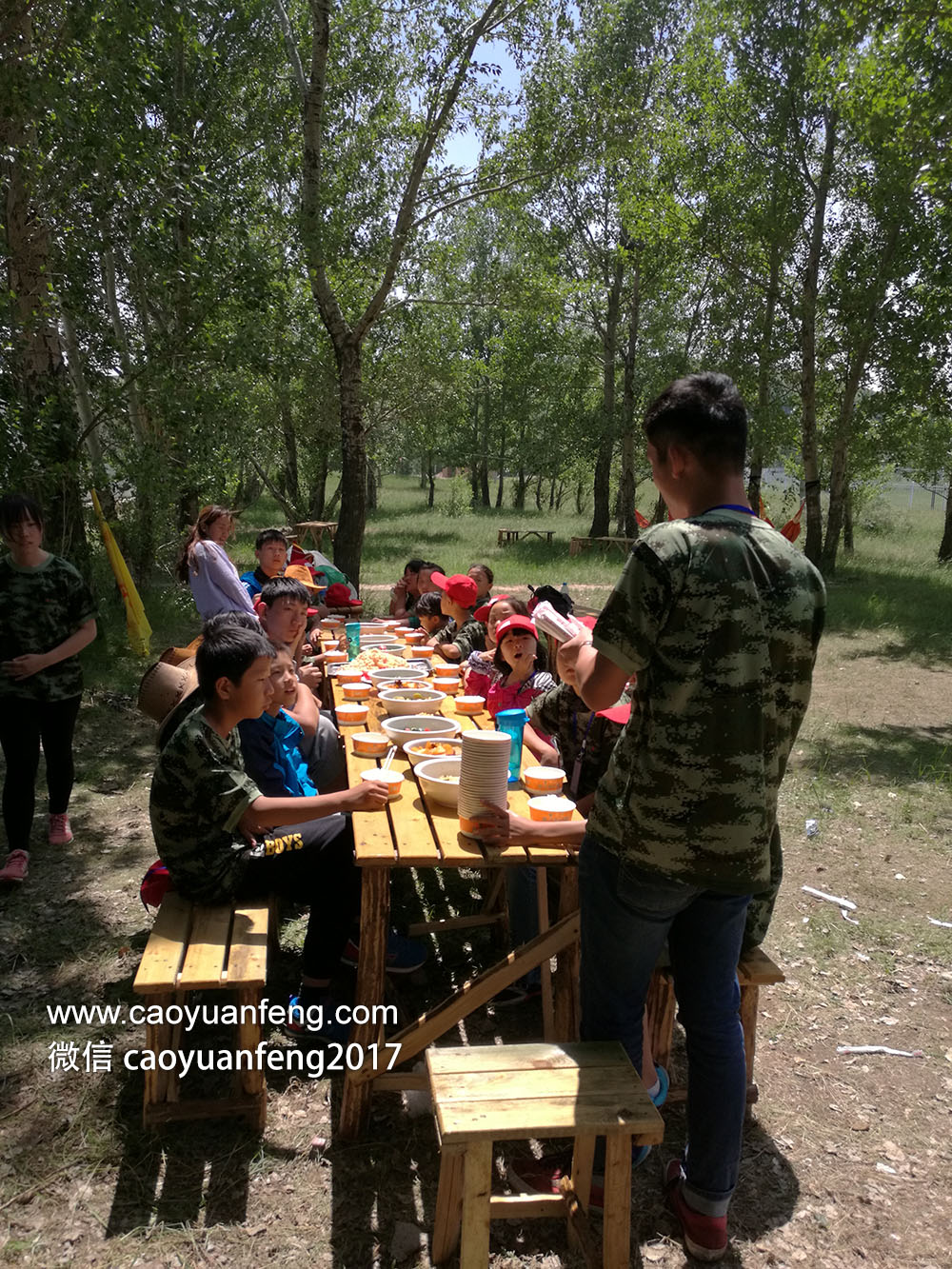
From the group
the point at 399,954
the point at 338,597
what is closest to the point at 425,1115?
the point at 399,954

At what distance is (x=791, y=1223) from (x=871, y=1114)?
2.19ft

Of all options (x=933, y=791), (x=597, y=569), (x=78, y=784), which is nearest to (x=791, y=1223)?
(x=933, y=791)

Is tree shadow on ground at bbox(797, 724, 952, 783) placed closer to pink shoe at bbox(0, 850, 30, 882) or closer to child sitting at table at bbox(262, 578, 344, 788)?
child sitting at table at bbox(262, 578, 344, 788)

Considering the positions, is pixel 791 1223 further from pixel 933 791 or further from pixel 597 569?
pixel 597 569

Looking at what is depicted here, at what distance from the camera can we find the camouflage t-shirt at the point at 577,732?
313 centimetres

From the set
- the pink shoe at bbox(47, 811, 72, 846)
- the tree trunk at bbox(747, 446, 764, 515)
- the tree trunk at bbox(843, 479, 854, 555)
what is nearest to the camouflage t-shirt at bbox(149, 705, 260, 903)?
the pink shoe at bbox(47, 811, 72, 846)

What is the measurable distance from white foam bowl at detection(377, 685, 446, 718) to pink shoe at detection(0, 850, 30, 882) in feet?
6.29

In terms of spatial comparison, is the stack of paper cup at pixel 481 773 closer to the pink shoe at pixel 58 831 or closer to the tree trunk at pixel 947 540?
the pink shoe at pixel 58 831

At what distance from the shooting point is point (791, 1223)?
7.87 ft

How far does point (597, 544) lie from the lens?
23188 millimetres

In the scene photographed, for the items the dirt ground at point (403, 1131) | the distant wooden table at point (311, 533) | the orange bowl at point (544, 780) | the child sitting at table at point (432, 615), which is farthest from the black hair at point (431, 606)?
the distant wooden table at point (311, 533)

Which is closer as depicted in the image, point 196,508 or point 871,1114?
point 871,1114

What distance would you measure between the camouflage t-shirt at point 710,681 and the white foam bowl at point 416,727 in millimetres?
1622

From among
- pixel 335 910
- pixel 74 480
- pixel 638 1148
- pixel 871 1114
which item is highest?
pixel 74 480
